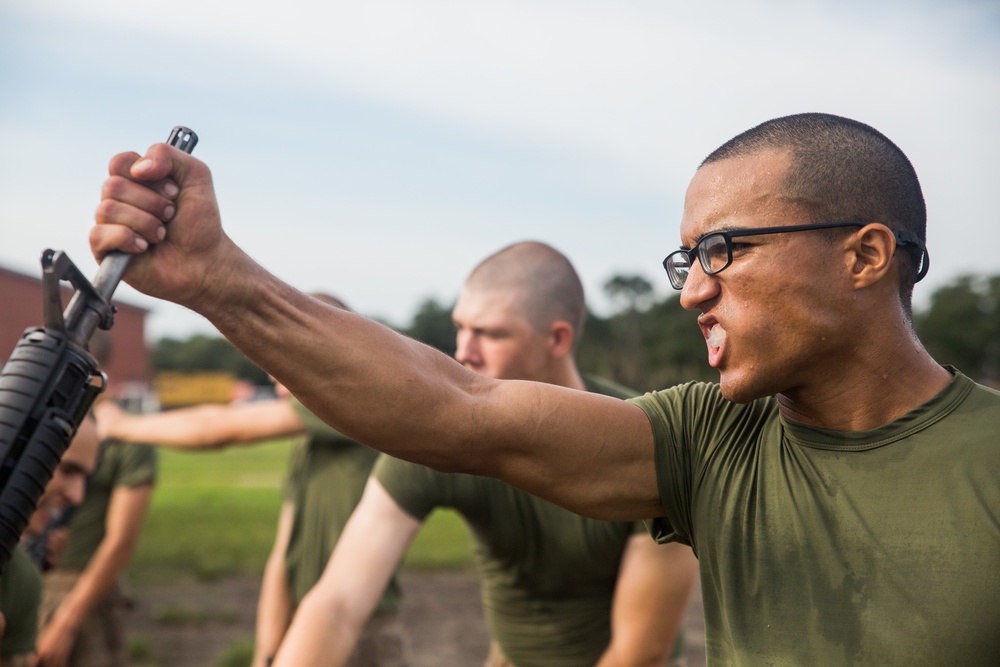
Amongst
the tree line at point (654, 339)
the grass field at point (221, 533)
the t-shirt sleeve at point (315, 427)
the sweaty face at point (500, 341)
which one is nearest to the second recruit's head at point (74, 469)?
the t-shirt sleeve at point (315, 427)

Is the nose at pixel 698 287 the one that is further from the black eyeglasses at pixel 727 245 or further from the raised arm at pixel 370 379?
the raised arm at pixel 370 379

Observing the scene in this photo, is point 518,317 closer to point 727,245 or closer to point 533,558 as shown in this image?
point 533,558

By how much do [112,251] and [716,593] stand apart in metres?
1.61

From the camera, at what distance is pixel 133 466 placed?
22.5ft

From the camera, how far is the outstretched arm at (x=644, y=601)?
4.09 meters

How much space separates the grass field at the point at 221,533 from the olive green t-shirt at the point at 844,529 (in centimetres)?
1086

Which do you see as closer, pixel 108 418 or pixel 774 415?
pixel 774 415

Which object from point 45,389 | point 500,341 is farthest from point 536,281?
point 45,389

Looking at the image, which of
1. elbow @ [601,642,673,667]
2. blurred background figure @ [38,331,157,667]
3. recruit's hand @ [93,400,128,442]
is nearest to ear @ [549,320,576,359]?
elbow @ [601,642,673,667]

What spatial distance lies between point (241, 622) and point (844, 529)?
8.95m

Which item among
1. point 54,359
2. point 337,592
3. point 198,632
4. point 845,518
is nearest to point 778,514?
point 845,518

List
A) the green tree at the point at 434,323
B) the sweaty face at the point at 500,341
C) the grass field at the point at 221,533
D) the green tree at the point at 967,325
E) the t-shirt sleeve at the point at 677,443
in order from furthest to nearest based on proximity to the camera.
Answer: the green tree at the point at 434,323
the green tree at the point at 967,325
the grass field at the point at 221,533
the sweaty face at the point at 500,341
the t-shirt sleeve at the point at 677,443

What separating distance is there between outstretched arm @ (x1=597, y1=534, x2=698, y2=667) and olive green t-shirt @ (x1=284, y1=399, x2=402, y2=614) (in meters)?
2.32

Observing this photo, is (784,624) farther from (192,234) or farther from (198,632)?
(198,632)
